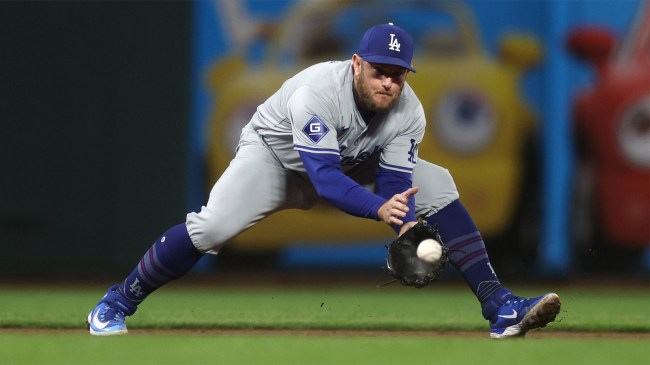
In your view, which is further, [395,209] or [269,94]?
[269,94]

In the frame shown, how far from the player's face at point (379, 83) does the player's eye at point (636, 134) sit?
15.7 feet

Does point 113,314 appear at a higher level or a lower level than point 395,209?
lower

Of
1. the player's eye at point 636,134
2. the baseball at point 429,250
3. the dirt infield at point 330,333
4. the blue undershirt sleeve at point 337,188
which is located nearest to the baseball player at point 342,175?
the blue undershirt sleeve at point 337,188

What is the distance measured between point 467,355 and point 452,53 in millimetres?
5338

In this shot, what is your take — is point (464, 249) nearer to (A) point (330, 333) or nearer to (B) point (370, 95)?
(A) point (330, 333)

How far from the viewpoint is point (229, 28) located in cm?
980

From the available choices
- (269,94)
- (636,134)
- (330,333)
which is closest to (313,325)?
(330,333)

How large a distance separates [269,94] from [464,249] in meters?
4.31

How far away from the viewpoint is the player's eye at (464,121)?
31.2 feet

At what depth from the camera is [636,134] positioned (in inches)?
373

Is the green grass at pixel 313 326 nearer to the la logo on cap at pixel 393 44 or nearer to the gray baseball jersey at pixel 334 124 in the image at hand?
the gray baseball jersey at pixel 334 124

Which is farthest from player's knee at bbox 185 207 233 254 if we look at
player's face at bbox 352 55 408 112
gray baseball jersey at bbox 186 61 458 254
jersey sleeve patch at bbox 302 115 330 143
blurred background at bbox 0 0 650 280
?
blurred background at bbox 0 0 650 280

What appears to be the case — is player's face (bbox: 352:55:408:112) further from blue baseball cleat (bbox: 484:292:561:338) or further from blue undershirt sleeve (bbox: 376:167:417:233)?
blue baseball cleat (bbox: 484:292:561:338)

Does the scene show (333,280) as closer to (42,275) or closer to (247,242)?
(247,242)
